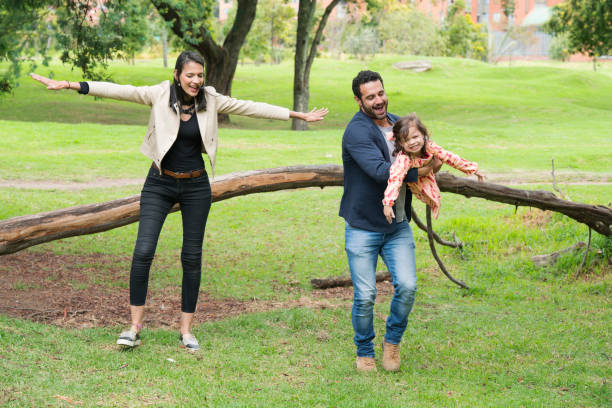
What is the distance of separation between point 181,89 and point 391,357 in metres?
2.53

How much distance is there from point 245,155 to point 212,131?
12.2 metres

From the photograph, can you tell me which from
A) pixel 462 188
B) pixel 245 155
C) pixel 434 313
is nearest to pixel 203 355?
pixel 434 313

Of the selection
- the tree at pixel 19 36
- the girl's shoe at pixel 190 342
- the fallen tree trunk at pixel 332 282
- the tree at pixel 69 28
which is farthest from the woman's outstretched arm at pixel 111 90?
the fallen tree trunk at pixel 332 282

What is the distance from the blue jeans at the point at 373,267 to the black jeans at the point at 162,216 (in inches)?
45.6

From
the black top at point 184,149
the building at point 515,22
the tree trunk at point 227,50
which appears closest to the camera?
the black top at point 184,149

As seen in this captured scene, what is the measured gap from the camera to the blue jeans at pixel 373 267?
16.2 ft

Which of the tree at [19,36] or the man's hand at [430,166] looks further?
the tree at [19,36]

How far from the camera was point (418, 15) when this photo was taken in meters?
75.1

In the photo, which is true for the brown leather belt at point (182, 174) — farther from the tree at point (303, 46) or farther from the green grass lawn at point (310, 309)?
the tree at point (303, 46)

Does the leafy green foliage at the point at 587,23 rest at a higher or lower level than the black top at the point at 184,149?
higher

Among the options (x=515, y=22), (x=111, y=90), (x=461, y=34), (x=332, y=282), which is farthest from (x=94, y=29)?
(x=515, y=22)

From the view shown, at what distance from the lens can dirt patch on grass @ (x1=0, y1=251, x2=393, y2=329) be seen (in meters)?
6.28

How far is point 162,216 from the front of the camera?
521cm

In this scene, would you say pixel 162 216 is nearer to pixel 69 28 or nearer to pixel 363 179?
pixel 363 179
